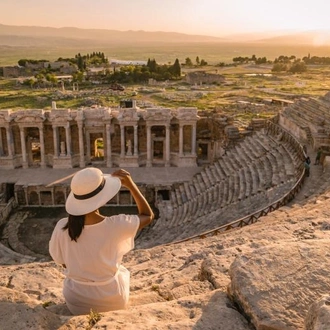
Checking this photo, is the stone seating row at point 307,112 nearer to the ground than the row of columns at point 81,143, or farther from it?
farther from it

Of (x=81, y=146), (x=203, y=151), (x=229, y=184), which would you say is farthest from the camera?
(x=203, y=151)

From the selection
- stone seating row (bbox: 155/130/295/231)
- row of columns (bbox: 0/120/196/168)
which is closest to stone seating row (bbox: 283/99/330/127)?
stone seating row (bbox: 155/130/295/231)

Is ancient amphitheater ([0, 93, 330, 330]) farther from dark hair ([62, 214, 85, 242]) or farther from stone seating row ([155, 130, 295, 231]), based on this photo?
dark hair ([62, 214, 85, 242])

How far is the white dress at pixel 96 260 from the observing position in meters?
4.95

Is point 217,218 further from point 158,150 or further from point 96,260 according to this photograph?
point 96,260

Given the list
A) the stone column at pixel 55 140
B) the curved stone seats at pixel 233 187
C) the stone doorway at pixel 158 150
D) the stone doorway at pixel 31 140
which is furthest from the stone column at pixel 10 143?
the curved stone seats at pixel 233 187

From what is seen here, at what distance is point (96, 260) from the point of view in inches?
197

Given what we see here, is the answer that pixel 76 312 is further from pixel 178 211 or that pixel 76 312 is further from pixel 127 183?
pixel 178 211

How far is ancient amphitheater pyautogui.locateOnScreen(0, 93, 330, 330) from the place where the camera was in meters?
4.59

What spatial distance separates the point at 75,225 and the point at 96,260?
19.4 inches

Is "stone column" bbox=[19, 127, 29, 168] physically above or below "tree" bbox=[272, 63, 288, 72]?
above

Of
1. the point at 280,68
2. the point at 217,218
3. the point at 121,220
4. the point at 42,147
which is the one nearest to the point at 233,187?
the point at 217,218

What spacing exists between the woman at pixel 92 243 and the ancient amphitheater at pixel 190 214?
33 cm

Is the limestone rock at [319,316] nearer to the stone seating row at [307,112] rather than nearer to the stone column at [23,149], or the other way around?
the stone seating row at [307,112]
